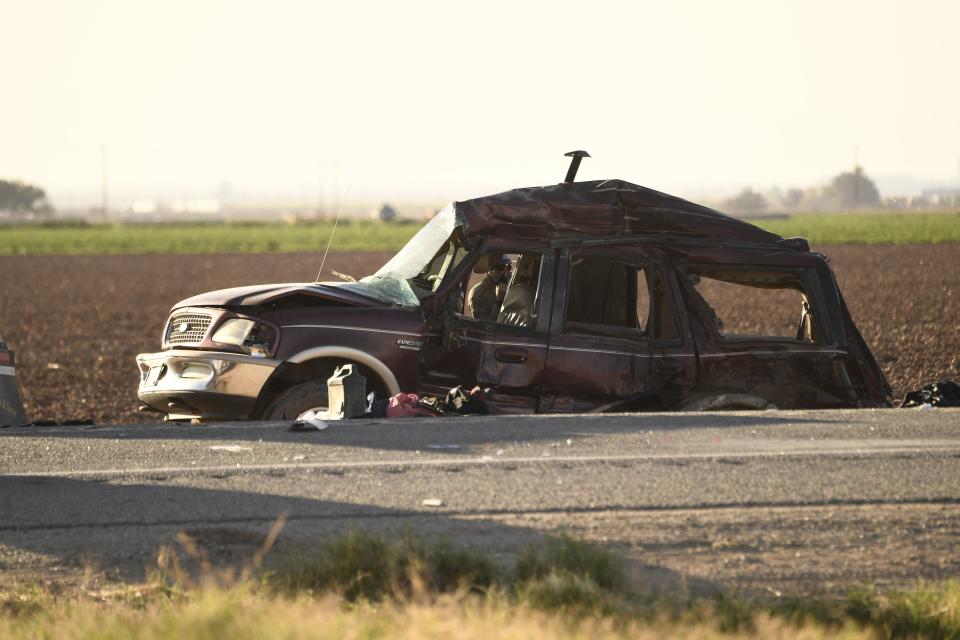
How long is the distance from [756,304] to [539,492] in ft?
94.5

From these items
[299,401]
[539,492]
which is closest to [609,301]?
[299,401]

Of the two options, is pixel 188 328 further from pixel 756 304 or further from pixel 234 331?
pixel 756 304

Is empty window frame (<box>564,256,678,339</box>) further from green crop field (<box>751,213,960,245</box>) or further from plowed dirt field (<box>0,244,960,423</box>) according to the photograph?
green crop field (<box>751,213,960,245</box>)

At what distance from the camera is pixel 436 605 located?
6.11 metres

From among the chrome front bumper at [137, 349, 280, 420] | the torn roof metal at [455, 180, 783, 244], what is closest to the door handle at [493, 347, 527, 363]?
the torn roof metal at [455, 180, 783, 244]

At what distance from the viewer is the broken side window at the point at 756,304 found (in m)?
11.4

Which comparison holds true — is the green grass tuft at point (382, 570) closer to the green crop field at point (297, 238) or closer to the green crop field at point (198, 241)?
the green crop field at point (297, 238)

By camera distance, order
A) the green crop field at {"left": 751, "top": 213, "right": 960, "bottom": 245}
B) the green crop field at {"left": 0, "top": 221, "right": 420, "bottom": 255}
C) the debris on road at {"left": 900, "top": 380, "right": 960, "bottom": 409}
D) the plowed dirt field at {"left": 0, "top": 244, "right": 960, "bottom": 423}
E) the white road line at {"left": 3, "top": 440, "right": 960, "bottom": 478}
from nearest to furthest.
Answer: the white road line at {"left": 3, "top": 440, "right": 960, "bottom": 478}
the debris on road at {"left": 900, "top": 380, "right": 960, "bottom": 409}
the plowed dirt field at {"left": 0, "top": 244, "right": 960, "bottom": 423}
the green crop field at {"left": 751, "top": 213, "right": 960, "bottom": 245}
the green crop field at {"left": 0, "top": 221, "right": 420, "bottom": 255}

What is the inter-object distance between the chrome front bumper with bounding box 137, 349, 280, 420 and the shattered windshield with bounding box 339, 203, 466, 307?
1166 millimetres

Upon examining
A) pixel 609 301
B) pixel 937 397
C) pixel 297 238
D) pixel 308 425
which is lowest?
pixel 937 397

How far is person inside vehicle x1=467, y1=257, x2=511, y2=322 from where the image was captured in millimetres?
11281

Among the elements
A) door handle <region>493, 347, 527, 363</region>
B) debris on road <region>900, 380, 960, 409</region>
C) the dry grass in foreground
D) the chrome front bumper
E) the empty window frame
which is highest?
the empty window frame

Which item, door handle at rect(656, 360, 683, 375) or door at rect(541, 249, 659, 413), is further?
door handle at rect(656, 360, 683, 375)

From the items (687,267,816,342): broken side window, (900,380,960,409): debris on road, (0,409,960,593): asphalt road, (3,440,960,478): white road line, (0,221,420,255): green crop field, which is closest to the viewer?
(0,409,960,593): asphalt road
